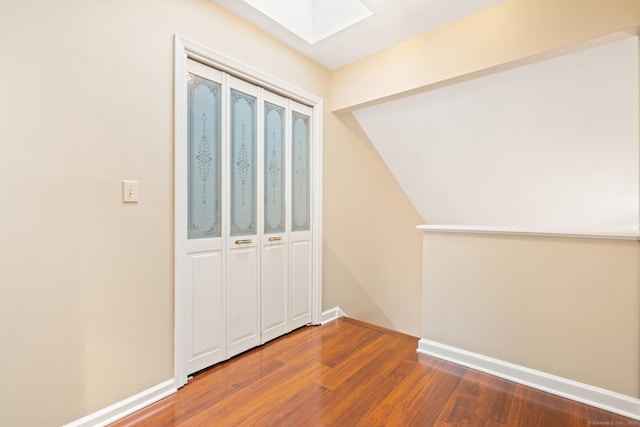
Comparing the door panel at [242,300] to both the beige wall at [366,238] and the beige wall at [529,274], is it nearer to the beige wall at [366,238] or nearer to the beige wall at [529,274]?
the beige wall at [366,238]

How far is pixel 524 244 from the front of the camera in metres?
1.87

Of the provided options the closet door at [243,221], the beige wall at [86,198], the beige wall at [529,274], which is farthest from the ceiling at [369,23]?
the closet door at [243,221]

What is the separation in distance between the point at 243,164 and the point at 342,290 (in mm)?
1685

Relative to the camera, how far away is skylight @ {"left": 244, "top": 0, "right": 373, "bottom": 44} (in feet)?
6.89

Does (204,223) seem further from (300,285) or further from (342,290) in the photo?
(342,290)

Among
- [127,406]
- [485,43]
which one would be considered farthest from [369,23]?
[127,406]

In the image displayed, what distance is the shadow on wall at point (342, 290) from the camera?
114 inches

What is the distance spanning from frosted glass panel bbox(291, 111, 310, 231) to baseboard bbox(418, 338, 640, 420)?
1.43m

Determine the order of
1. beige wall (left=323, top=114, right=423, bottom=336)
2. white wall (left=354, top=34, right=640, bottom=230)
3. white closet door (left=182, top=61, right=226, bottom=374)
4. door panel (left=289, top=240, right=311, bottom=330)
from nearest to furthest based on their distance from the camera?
white closet door (left=182, top=61, right=226, bottom=374)
white wall (left=354, top=34, right=640, bottom=230)
door panel (left=289, top=240, right=311, bottom=330)
beige wall (left=323, top=114, right=423, bottom=336)

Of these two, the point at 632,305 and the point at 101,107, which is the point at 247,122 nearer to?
the point at 101,107

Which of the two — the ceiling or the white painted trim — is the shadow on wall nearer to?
the white painted trim

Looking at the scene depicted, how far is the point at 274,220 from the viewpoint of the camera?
2.46 m

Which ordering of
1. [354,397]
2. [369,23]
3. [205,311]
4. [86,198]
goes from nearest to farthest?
[86,198] < [354,397] < [205,311] < [369,23]

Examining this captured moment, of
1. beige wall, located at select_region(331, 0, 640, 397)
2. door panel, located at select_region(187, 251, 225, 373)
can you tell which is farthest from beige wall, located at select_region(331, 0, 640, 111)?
door panel, located at select_region(187, 251, 225, 373)
